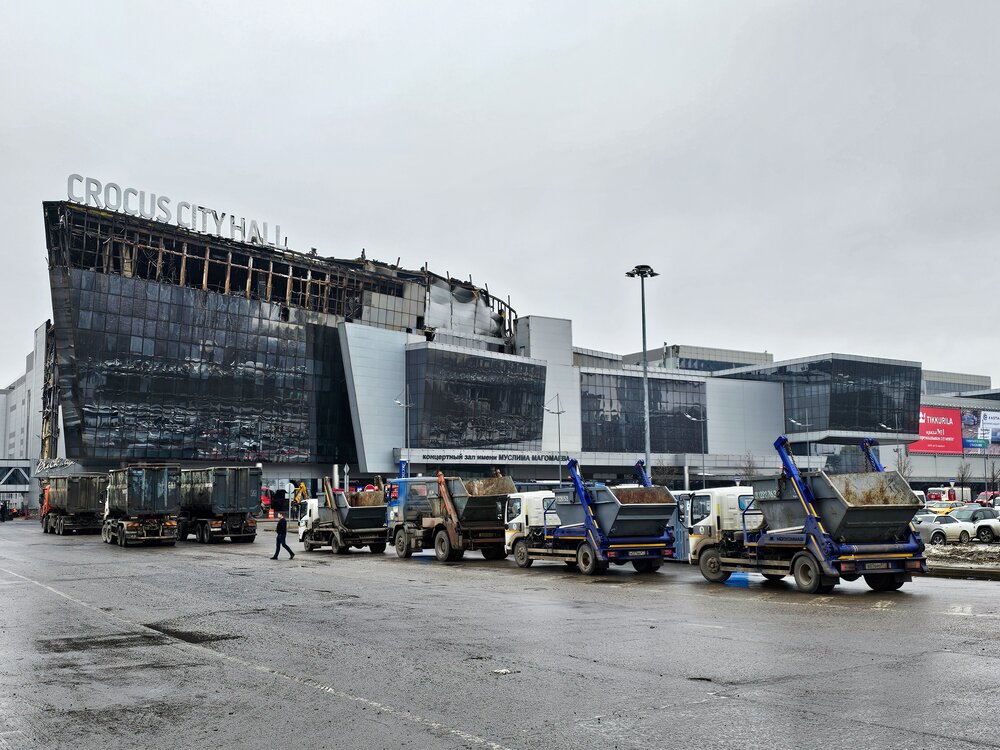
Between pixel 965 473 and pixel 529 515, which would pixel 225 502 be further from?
pixel 965 473

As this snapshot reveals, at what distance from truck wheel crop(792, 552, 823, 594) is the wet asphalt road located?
0.45m

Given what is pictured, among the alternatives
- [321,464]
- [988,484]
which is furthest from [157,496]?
[988,484]

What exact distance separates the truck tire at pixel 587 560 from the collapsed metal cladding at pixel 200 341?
6730 centimetres

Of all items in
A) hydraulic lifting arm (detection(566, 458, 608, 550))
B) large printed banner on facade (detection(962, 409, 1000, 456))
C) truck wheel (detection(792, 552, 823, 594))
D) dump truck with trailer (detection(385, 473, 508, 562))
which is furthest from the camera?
large printed banner on facade (detection(962, 409, 1000, 456))

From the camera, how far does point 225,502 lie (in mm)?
40938

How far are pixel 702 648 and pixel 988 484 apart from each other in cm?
13532

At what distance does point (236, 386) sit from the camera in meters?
90.4

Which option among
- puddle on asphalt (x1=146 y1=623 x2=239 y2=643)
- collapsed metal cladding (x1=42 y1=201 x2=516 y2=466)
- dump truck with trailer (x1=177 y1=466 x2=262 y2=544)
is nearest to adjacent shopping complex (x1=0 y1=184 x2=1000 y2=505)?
collapsed metal cladding (x1=42 y1=201 x2=516 y2=466)

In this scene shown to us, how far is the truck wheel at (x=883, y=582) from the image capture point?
62.1 feet

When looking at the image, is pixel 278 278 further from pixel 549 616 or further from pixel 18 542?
pixel 549 616

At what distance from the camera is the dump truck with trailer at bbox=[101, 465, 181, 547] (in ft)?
127

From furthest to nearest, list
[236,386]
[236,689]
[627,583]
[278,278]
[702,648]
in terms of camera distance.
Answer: [278,278]
[236,386]
[627,583]
[702,648]
[236,689]

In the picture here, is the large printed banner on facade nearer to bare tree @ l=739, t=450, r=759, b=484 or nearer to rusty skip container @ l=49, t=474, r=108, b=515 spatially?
bare tree @ l=739, t=450, r=759, b=484

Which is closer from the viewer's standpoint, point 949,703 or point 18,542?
point 949,703
